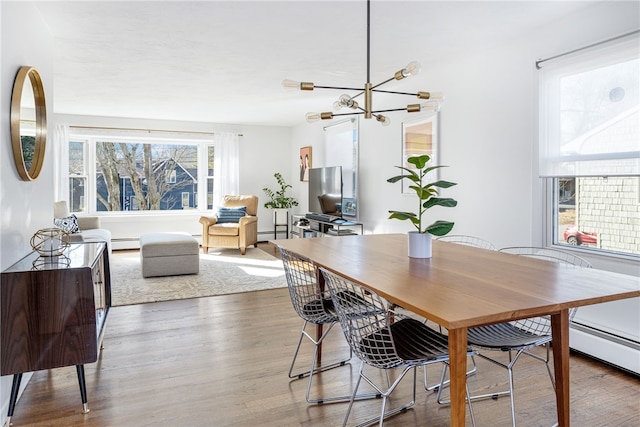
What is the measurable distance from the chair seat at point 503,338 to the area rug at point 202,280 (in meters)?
3.11

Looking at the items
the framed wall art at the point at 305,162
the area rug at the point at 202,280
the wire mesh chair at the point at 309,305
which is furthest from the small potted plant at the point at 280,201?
the wire mesh chair at the point at 309,305

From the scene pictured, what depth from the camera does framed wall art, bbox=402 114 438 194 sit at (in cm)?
443

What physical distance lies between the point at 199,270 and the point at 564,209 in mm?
4359

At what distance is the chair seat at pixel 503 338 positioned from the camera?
1.93 metres

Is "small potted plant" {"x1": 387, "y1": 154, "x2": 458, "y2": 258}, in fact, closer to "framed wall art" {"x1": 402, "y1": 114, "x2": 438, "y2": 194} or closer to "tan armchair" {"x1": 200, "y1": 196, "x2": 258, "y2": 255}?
"framed wall art" {"x1": 402, "y1": 114, "x2": 438, "y2": 194}

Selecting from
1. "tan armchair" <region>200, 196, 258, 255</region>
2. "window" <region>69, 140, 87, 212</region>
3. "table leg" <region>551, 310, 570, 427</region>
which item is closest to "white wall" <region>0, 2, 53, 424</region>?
"table leg" <region>551, 310, 570, 427</region>

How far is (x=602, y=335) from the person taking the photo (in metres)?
2.89

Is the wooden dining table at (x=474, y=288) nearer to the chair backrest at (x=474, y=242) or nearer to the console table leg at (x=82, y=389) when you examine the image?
the chair backrest at (x=474, y=242)

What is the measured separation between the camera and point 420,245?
2449mm

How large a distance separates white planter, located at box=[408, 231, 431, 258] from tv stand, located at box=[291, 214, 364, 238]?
326 cm

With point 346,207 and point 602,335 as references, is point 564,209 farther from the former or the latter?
point 346,207

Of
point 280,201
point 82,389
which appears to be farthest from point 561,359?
point 280,201

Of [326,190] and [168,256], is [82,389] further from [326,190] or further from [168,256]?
[326,190]

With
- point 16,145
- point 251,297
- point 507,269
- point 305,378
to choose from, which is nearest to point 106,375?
point 305,378
